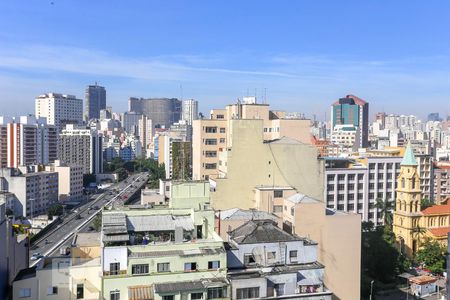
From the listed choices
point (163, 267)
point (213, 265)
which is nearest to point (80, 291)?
point (163, 267)

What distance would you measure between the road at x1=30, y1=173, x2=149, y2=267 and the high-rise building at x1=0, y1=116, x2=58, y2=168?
11.5m

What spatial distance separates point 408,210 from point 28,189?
130 feet

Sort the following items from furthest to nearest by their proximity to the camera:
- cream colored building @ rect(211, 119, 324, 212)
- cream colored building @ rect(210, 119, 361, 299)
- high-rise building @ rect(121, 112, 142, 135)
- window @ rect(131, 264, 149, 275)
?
1. high-rise building @ rect(121, 112, 142, 135)
2. cream colored building @ rect(211, 119, 324, 212)
3. cream colored building @ rect(210, 119, 361, 299)
4. window @ rect(131, 264, 149, 275)

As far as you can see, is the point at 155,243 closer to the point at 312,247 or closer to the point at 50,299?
the point at 50,299

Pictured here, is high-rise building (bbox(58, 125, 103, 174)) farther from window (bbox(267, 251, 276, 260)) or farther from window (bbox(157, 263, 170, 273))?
window (bbox(157, 263, 170, 273))

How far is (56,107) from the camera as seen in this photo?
392 ft

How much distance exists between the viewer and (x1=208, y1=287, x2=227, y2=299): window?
45.2 feet

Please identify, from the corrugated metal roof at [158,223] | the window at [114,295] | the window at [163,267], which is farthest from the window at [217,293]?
the corrugated metal roof at [158,223]

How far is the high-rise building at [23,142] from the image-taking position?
227 feet

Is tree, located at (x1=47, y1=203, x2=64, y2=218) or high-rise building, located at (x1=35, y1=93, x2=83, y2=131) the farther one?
high-rise building, located at (x1=35, y1=93, x2=83, y2=131)

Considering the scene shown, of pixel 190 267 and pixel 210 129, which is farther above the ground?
pixel 210 129

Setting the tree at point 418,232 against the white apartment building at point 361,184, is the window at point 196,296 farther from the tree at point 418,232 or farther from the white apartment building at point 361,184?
the white apartment building at point 361,184

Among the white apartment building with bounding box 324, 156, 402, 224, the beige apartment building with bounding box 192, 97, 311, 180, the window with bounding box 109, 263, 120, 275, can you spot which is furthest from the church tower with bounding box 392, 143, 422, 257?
the window with bounding box 109, 263, 120, 275

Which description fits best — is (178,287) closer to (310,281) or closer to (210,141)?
(310,281)
